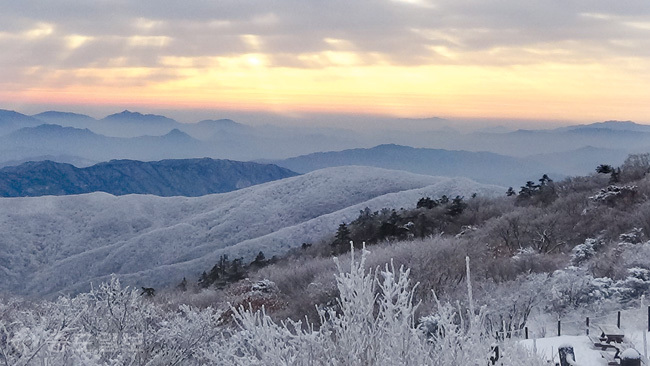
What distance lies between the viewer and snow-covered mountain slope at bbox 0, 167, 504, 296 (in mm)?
65938

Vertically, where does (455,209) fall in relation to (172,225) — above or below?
above

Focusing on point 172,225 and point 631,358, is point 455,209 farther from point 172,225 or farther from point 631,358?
point 172,225

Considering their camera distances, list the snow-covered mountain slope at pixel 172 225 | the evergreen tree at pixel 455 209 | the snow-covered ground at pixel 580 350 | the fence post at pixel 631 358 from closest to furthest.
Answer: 1. the fence post at pixel 631 358
2. the snow-covered ground at pixel 580 350
3. the evergreen tree at pixel 455 209
4. the snow-covered mountain slope at pixel 172 225

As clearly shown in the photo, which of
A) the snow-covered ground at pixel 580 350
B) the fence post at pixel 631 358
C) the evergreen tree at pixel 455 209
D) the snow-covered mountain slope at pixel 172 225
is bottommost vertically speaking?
the snow-covered mountain slope at pixel 172 225

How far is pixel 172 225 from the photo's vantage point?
3327 inches

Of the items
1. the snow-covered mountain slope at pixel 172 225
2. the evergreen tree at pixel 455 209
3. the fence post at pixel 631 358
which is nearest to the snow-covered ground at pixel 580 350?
the fence post at pixel 631 358

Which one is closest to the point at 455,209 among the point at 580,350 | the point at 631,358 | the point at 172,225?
the point at 580,350

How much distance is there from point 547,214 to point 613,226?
5.68 metres

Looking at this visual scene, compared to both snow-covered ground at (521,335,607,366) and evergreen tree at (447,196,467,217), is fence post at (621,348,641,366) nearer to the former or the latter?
snow-covered ground at (521,335,607,366)

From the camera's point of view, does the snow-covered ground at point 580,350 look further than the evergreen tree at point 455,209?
No

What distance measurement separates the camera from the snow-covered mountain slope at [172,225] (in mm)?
65938

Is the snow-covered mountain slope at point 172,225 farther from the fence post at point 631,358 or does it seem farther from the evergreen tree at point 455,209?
the fence post at point 631,358

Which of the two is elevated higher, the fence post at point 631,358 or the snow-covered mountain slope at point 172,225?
the fence post at point 631,358

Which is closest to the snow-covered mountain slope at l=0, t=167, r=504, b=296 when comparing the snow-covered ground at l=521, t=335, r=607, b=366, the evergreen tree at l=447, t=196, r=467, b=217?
the evergreen tree at l=447, t=196, r=467, b=217
